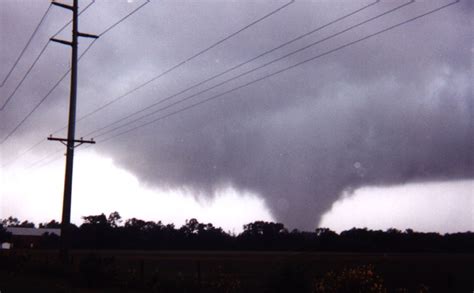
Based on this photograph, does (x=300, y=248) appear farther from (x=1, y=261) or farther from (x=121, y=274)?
(x=121, y=274)

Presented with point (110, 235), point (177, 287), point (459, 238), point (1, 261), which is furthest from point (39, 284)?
point (459, 238)

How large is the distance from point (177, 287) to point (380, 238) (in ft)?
430

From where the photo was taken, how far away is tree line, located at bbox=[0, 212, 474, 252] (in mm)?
131250

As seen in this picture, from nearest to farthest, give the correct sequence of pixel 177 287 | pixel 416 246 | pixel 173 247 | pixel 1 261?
pixel 177 287 → pixel 1 261 → pixel 416 246 → pixel 173 247

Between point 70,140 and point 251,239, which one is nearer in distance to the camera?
point 70,140

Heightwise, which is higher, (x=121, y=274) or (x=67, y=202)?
(x=67, y=202)

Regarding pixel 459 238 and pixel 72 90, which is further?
pixel 459 238

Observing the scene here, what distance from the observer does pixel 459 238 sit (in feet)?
443

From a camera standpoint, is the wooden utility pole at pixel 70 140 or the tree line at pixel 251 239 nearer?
the wooden utility pole at pixel 70 140

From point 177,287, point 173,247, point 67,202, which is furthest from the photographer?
point 173,247

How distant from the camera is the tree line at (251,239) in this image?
131250 millimetres

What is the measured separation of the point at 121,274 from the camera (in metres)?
20.8

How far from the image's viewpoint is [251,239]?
15150cm

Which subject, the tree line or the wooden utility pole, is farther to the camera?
the tree line
